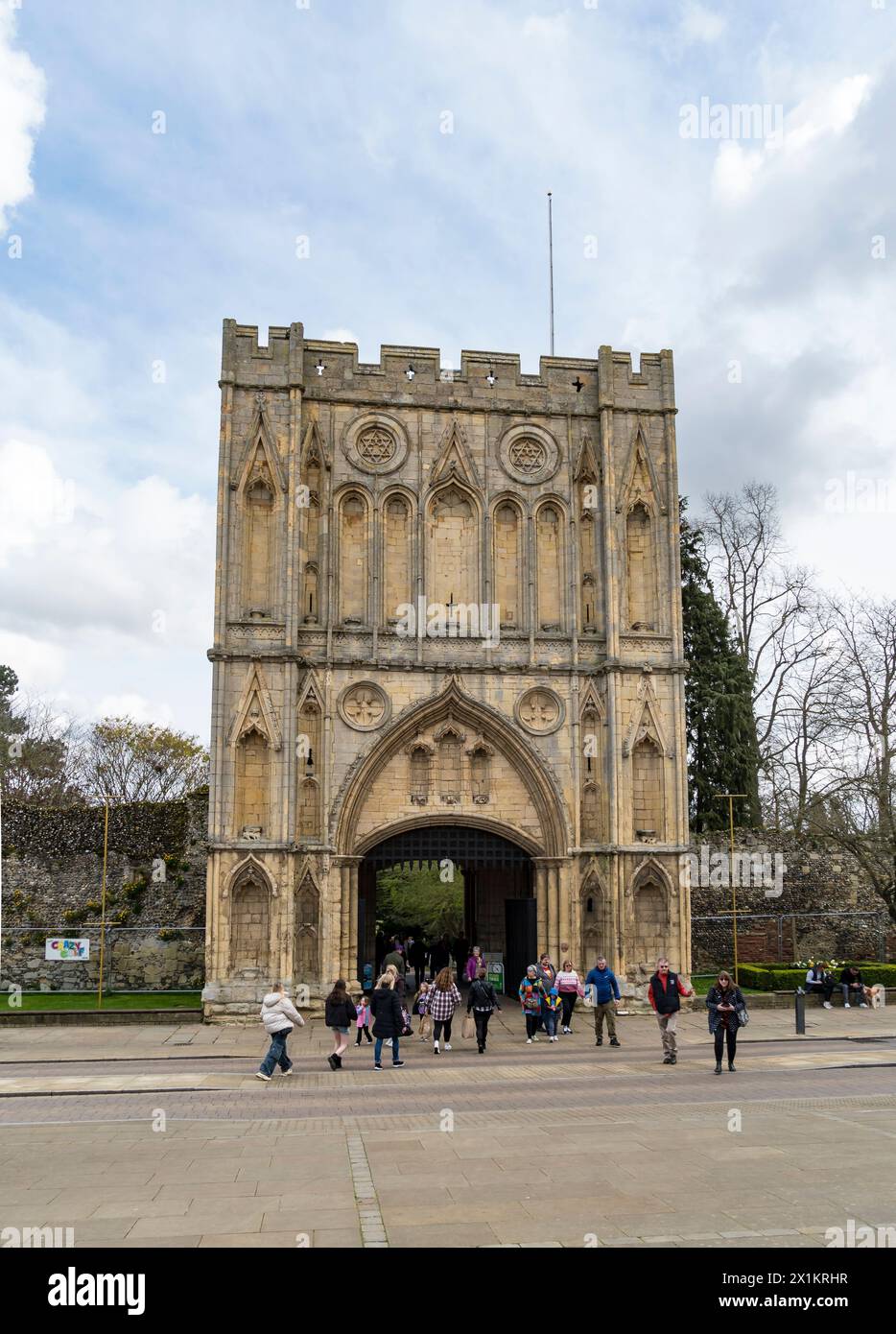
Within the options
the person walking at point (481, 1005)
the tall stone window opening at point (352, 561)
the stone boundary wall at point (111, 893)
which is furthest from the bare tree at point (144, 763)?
the person walking at point (481, 1005)

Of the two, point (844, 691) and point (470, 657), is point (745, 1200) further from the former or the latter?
point (844, 691)

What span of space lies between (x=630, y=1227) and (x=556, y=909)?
18.5 meters

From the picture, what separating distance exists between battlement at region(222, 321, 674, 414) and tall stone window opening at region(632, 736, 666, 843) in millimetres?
8538

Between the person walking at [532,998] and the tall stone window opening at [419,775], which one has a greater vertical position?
the tall stone window opening at [419,775]

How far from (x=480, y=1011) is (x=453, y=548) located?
11955 millimetres

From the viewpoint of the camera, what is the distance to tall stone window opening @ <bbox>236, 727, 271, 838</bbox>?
2533 cm

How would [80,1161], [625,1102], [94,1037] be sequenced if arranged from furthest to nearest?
1. [94,1037]
2. [625,1102]
3. [80,1161]

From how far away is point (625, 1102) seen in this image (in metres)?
14.7

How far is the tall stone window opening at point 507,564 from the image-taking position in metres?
28.0

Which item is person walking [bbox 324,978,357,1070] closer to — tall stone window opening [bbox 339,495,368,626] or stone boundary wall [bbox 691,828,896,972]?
tall stone window opening [bbox 339,495,368,626]

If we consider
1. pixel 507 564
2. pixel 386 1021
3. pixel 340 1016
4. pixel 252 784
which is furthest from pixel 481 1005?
pixel 507 564

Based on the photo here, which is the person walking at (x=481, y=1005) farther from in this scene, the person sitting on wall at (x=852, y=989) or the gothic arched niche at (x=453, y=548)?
the person sitting on wall at (x=852, y=989)

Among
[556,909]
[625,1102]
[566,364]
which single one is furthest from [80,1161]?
[566,364]

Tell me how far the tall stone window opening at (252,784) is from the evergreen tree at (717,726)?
17.6 m
